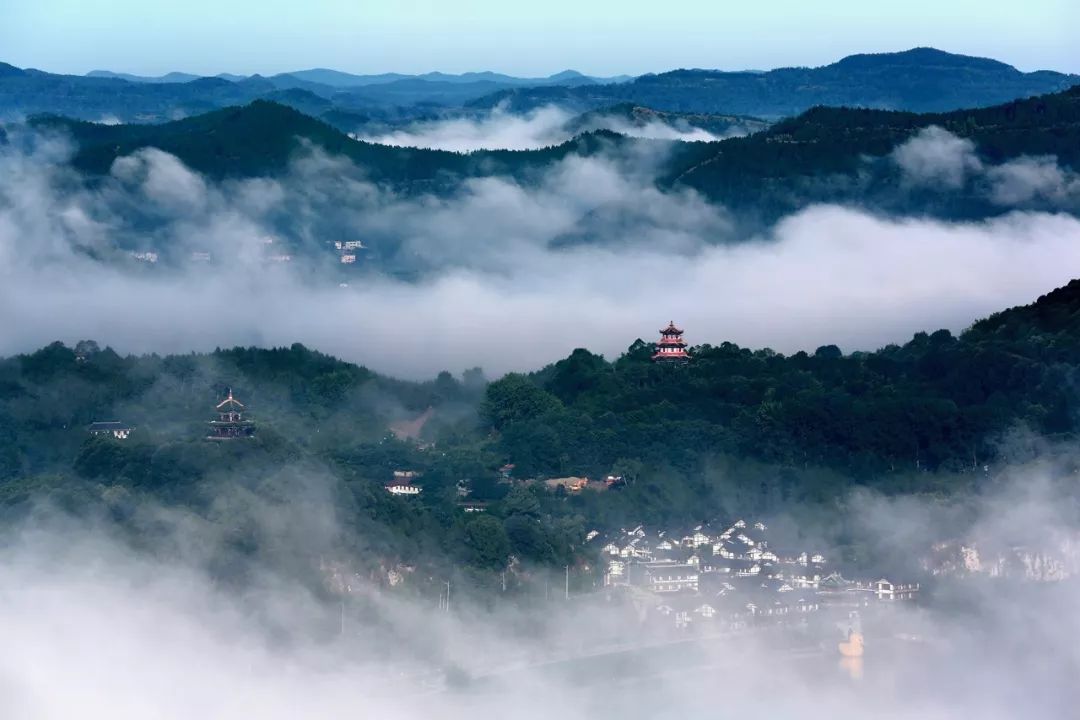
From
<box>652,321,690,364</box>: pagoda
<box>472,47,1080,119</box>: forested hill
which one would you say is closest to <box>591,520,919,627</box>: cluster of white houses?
<box>652,321,690,364</box>: pagoda

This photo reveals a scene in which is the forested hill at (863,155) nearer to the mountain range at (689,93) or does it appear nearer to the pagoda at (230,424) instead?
the pagoda at (230,424)

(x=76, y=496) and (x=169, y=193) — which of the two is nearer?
(x=76, y=496)

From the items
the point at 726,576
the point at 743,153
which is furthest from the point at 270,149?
the point at 726,576

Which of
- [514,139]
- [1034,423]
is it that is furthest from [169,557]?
[514,139]

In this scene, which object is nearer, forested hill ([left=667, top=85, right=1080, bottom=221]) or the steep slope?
forested hill ([left=667, top=85, right=1080, bottom=221])

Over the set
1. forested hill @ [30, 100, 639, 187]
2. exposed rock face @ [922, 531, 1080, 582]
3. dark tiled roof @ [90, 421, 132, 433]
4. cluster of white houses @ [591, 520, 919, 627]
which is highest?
forested hill @ [30, 100, 639, 187]

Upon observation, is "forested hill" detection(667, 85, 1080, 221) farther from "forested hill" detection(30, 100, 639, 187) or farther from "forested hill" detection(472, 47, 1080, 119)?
A: "forested hill" detection(472, 47, 1080, 119)

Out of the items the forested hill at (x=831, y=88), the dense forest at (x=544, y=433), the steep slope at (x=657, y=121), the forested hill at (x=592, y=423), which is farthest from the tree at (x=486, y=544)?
the forested hill at (x=831, y=88)

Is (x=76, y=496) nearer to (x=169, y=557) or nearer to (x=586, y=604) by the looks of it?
(x=169, y=557)
